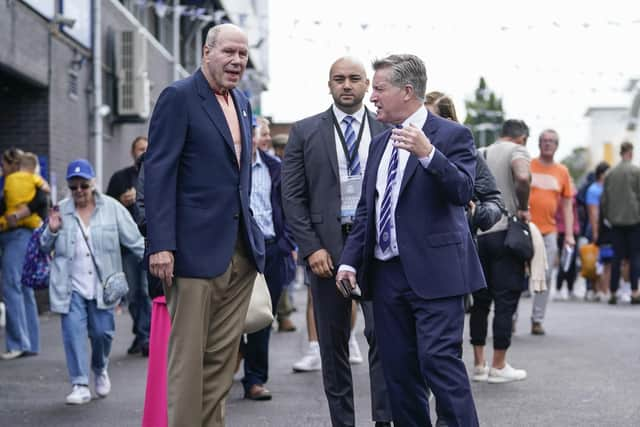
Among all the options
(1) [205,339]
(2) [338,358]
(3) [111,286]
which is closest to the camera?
(1) [205,339]

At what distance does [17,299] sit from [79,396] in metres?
2.95

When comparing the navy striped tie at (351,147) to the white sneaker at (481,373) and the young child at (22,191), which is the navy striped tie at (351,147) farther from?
the young child at (22,191)

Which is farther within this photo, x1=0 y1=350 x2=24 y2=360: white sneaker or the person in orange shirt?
the person in orange shirt

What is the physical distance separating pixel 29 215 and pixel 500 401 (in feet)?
16.8

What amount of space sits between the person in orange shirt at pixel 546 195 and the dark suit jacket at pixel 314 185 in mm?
5716

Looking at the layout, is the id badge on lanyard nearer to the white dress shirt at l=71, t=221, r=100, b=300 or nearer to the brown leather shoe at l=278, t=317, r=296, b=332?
the white dress shirt at l=71, t=221, r=100, b=300

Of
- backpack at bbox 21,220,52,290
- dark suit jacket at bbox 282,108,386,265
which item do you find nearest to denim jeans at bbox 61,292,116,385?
backpack at bbox 21,220,52,290

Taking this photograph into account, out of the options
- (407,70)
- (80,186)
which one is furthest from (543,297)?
(407,70)

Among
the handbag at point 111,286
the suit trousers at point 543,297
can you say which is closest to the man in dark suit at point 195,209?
the handbag at point 111,286

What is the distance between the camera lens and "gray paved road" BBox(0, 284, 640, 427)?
7.24 m

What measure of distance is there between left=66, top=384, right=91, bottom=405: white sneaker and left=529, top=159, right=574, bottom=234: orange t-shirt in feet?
18.7

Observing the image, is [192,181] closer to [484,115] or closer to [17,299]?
[17,299]

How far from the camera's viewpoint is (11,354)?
1054 cm

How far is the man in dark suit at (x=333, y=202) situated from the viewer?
630 centimetres
